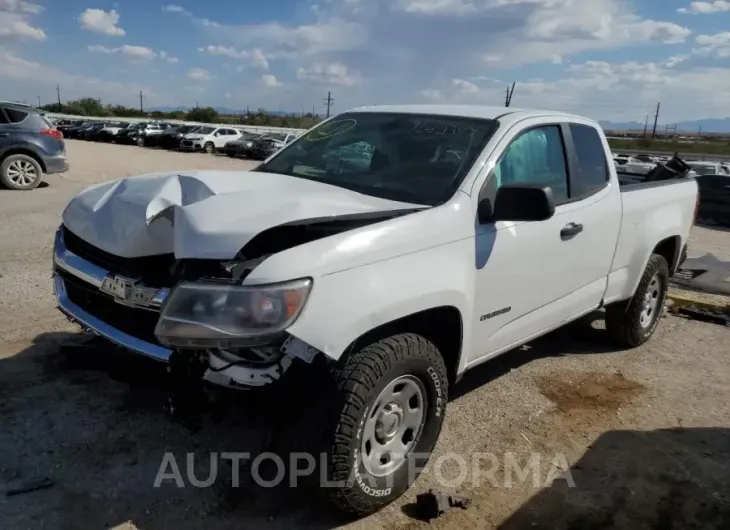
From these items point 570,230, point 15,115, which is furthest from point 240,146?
point 570,230

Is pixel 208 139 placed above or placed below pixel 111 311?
below

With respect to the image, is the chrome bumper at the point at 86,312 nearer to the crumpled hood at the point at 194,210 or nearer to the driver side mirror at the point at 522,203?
the crumpled hood at the point at 194,210

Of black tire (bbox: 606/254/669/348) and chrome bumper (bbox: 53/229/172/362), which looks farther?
black tire (bbox: 606/254/669/348)

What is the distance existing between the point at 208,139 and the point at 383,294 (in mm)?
33897

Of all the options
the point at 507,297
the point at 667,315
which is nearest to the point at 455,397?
the point at 507,297

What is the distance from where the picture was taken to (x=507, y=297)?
3.60 meters

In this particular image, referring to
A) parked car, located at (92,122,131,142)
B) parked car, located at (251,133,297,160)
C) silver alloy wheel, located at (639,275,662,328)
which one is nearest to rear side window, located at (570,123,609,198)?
silver alloy wheel, located at (639,275,662,328)

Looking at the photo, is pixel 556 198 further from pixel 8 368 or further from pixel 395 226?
pixel 8 368

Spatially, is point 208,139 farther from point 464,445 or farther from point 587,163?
point 464,445

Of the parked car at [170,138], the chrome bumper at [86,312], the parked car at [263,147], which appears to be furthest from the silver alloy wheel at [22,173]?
the parked car at [170,138]

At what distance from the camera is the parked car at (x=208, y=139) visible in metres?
34.5

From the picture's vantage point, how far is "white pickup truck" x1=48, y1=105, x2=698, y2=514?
253 cm

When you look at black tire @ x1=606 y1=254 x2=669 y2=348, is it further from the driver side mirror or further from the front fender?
the front fender

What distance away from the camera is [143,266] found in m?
2.92
